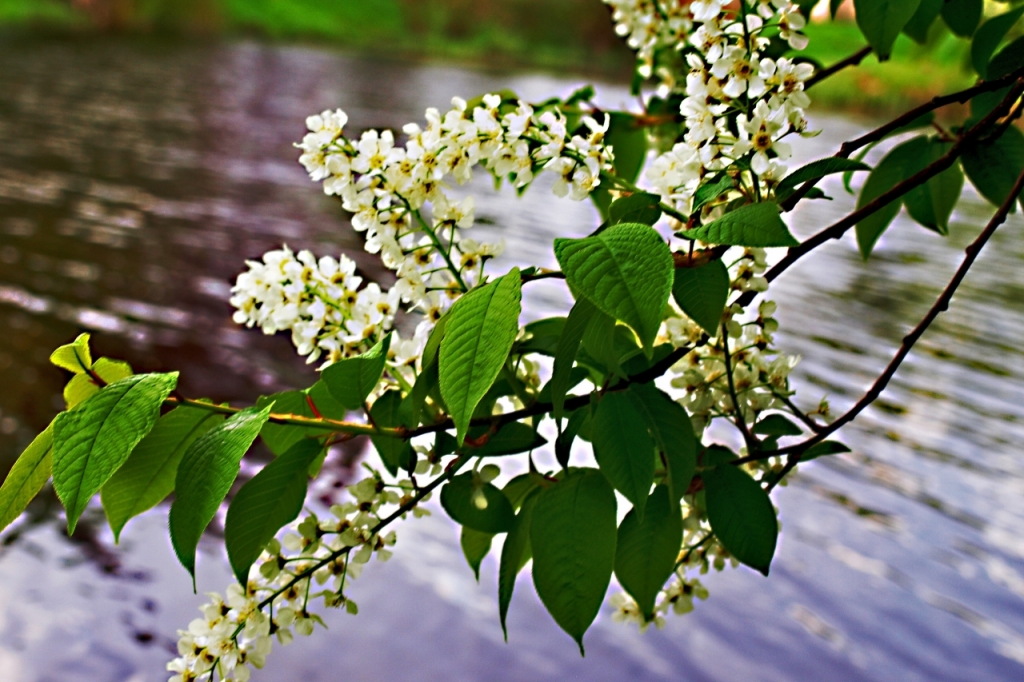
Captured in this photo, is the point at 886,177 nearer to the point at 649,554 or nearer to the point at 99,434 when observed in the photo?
the point at 649,554

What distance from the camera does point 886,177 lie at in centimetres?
81

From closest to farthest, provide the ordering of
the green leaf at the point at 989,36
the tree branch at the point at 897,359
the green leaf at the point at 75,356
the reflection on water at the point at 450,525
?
the green leaf at the point at 75,356 < the tree branch at the point at 897,359 < the green leaf at the point at 989,36 < the reflection on water at the point at 450,525

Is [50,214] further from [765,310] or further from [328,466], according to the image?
[765,310]

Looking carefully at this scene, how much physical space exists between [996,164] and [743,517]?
437 millimetres

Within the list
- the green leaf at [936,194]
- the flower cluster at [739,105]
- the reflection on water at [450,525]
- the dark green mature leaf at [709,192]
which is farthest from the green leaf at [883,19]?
the reflection on water at [450,525]

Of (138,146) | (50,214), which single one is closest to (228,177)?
(138,146)

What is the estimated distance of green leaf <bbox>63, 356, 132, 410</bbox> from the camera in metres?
0.53

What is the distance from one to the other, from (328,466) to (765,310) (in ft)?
8.03

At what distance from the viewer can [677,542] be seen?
56 cm

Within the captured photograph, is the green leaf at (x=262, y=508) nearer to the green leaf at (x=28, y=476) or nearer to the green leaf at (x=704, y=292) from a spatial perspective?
the green leaf at (x=28, y=476)

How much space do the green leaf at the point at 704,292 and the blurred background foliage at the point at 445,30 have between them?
11787 millimetres

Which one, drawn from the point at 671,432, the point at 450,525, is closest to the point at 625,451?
the point at 671,432

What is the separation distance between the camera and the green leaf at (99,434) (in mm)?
444

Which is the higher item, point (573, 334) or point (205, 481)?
point (573, 334)
